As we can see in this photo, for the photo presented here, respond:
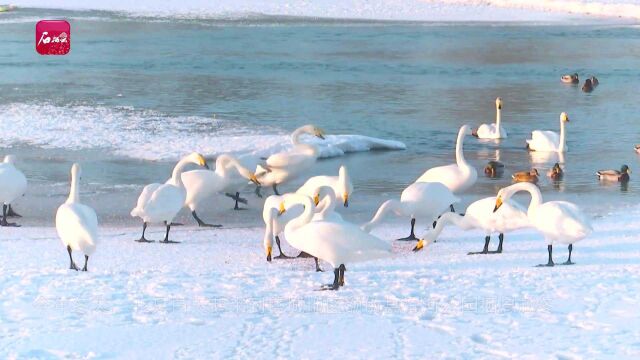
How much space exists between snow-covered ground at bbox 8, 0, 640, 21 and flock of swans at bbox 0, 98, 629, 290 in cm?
3965

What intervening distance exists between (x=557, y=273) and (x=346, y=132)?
11197 mm

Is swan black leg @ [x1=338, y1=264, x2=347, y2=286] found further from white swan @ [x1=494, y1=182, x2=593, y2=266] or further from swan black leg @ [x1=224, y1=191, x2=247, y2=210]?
swan black leg @ [x1=224, y1=191, x2=247, y2=210]

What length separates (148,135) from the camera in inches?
728

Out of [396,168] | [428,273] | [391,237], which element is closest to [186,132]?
[396,168]

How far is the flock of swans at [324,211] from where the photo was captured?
845 centimetres

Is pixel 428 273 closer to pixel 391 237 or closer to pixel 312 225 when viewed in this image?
pixel 312 225

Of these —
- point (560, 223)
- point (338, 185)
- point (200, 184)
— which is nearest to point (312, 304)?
point (560, 223)

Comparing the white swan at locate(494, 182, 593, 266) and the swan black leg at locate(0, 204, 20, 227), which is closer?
the white swan at locate(494, 182, 593, 266)

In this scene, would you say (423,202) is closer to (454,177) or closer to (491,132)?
(454,177)

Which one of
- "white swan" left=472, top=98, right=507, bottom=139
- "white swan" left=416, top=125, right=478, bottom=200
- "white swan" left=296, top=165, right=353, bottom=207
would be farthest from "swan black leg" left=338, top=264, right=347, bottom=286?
"white swan" left=472, top=98, right=507, bottom=139

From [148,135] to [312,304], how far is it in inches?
432

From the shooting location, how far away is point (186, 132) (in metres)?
19.0

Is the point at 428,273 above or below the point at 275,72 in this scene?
below

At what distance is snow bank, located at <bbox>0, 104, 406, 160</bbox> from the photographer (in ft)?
56.7
